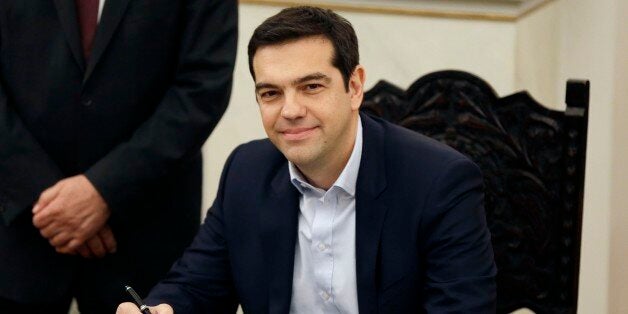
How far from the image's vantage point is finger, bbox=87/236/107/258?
2.31m

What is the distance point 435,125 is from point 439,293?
27.4 inches

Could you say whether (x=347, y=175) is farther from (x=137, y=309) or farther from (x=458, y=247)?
(x=137, y=309)

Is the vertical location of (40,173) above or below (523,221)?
above

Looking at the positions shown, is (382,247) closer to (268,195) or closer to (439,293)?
(439,293)

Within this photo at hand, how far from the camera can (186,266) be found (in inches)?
87.3

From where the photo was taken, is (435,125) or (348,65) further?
(435,125)

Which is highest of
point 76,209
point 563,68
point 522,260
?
point 563,68

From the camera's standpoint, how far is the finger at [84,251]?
7.59ft

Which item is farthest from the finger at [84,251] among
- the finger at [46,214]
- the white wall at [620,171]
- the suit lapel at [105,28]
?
the white wall at [620,171]

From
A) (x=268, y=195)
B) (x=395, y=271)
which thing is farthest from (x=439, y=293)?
(x=268, y=195)

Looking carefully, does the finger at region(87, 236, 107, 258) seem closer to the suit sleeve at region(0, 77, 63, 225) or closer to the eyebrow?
the suit sleeve at region(0, 77, 63, 225)

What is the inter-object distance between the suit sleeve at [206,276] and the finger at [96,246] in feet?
0.68

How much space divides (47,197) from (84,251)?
0.17 m

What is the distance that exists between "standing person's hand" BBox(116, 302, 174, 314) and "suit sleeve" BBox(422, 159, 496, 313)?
523 mm
